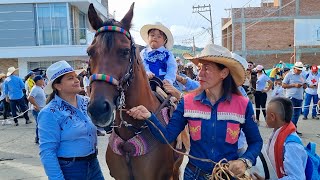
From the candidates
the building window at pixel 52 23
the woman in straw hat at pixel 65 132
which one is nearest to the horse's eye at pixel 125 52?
the woman in straw hat at pixel 65 132

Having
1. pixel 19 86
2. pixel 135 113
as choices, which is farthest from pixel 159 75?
pixel 19 86

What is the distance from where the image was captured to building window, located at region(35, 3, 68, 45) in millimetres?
25484

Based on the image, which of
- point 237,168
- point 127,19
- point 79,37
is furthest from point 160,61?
point 79,37

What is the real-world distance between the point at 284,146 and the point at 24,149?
25.0 ft

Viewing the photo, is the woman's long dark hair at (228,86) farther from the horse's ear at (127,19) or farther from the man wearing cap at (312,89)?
the man wearing cap at (312,89)

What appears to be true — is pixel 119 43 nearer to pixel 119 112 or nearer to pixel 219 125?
pixel 119 112

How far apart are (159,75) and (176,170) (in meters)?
1.19

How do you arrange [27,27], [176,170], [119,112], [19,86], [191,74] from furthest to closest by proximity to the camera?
[27,27], [191,74], [19,86], [176,170], [119,112]

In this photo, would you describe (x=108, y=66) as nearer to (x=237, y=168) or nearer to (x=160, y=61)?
(x=237, y=168)

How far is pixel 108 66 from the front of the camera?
8.09 feet

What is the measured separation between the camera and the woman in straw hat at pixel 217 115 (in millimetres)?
2555

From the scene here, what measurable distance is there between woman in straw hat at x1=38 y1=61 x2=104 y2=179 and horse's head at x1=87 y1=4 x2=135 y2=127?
0.67m

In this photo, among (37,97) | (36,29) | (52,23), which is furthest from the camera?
(36,29)

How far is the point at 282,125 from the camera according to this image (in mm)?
3021
